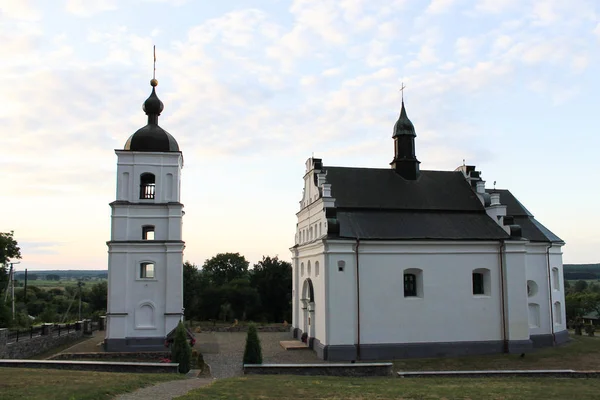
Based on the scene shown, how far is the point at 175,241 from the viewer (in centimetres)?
2527

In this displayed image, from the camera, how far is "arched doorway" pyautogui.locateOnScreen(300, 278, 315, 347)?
26189 mm

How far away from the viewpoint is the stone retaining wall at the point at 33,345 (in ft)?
73.9

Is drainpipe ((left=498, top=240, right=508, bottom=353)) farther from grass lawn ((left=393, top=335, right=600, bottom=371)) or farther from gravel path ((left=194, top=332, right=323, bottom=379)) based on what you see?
gravel path ((left=194, top=332, right=323, bottom=379))

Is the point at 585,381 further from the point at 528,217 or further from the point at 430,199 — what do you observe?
the point at 528,217

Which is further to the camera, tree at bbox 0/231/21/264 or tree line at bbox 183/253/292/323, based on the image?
tree line at bbox 183/253/292/323

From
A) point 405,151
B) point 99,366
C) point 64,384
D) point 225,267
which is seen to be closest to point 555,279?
point 405,151

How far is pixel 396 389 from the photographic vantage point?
1374cm

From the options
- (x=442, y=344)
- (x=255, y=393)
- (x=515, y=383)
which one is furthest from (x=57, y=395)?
(x=442, y=344)

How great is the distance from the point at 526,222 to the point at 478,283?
602 centimetres

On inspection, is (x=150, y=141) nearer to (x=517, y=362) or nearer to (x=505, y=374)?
(x=505, y=374)

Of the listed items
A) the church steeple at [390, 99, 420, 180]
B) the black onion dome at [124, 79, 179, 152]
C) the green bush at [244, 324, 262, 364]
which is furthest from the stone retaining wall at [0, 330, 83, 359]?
the church steeple at [390, 99, 420, 180]

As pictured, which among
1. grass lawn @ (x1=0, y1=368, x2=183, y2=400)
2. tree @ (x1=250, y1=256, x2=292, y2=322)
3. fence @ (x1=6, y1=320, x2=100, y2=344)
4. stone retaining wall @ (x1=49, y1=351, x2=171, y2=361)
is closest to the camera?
grass lawn @ (x1=0, y1=368, x2=183, y2=400)

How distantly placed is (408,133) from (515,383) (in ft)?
54.1

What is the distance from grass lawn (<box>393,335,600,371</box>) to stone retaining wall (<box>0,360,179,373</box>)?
9.84m
